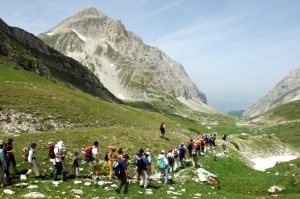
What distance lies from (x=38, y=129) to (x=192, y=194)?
1270 inches

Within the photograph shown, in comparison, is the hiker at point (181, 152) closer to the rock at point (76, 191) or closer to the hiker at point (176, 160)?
the hiker at point (176, 160)

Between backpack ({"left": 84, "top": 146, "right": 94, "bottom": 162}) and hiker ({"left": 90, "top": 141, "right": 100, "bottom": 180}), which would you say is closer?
hiker ({"left": 90, "top": 141, "right": 100, "bottom": 180})

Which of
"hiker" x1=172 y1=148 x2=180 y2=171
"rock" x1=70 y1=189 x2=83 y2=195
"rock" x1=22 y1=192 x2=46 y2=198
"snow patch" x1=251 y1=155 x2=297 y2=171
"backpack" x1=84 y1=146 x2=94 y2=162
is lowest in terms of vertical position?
"snow patch" x1=251 y1=155 x2=297 y2=171

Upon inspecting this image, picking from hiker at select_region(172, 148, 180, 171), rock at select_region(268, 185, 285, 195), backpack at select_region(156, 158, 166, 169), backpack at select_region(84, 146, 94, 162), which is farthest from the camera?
hiker at select_region(172, 148, 180, 171)

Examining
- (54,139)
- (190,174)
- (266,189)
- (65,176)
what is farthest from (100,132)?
(266,189)

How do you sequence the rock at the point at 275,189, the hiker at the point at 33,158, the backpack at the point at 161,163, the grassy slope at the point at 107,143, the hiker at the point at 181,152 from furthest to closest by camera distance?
the hiker at the point at 181,152 → the rock at the point at 275,189 → the backpack at the point at 161,163 → the grassy slope at the point at 107,143 → the hiker at the point at 33,158

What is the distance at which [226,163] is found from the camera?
51.6m

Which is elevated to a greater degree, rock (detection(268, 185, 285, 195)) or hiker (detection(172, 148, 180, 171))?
hiker (detection(172, 148, 180, 171))

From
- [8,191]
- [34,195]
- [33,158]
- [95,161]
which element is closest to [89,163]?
[95,161]

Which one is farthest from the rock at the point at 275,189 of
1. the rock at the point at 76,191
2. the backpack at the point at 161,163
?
the rock at the point at 76,191

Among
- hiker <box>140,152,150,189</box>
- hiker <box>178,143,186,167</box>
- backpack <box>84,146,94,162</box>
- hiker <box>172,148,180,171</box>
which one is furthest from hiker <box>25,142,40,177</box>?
hiker <box>178,143,186,167</box>

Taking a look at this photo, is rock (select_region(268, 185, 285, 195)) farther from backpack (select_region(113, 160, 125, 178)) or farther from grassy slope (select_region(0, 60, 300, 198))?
backpack (select_region(113, 160, 125, 178))

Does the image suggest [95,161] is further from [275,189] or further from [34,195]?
[275,189]

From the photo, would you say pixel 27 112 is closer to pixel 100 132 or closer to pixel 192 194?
pixel 100 132
